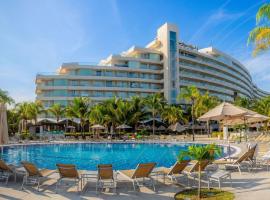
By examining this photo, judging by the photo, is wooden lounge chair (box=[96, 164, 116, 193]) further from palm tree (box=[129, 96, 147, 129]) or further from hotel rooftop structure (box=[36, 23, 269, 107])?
hotel rooftop structure (box=[36, 23, 269, 107])

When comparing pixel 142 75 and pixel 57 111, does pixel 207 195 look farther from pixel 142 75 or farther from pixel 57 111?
pixel 142 75

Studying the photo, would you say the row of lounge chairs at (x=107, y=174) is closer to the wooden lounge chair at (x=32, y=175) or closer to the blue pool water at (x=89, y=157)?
the wooden lounge chair at (x=32, y=175)

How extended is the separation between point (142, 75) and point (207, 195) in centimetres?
5962

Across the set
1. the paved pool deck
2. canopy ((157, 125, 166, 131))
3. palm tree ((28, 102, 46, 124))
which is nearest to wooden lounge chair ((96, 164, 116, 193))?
the paved pool deck

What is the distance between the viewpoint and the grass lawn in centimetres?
770

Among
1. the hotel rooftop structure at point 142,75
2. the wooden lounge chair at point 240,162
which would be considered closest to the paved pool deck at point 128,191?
the wooden lounge chair at point 240,162

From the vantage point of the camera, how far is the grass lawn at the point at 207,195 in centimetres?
770

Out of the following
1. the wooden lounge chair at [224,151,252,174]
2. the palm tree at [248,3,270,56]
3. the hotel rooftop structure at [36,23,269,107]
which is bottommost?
the wooden lounge chair at [224,151,252,174]

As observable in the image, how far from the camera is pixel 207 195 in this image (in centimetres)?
798

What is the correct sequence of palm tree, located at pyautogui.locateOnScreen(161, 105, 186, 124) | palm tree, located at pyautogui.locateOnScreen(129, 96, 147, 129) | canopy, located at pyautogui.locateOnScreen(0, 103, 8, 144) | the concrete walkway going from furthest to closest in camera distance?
palm tree, located at pyautogui.locateOnScreen(161, 105, 186, 124)
palm tree, located at pyautogui.locateOnScreen(129, 96, 147, 129)
canopy, located at pyautogui.locateOnScreen(0, 103, 8, 144)
the concrete walkway

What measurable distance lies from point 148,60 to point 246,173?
57.3 meters

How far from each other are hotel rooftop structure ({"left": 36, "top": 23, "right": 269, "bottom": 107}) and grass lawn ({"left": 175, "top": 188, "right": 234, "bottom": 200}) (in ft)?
180

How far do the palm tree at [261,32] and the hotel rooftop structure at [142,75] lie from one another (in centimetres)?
5179

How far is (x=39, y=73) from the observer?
60156mm
